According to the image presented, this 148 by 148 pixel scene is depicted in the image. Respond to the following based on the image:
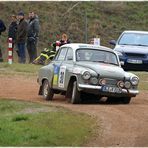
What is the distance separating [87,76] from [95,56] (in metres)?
1.45

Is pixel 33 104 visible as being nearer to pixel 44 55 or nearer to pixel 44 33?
pixel 44 55

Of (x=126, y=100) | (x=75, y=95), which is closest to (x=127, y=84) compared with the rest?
(x=126, y=100)

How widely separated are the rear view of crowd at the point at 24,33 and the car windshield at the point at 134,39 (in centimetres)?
390

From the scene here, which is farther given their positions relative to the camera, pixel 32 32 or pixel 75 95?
pixel 32 32

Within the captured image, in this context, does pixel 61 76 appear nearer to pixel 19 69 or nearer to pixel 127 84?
pixel 127 84

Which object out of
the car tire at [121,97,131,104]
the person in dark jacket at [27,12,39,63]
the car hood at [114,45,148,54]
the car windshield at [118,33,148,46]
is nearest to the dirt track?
the car tire at [121,97,131,104]

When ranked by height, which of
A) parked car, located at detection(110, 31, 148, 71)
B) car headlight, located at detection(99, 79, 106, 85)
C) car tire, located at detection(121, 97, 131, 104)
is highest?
car headlight, located at detection(99, 79, 106, 85)

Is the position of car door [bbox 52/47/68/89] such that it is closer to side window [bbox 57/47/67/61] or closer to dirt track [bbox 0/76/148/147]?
side window [bbox 57/47/67/61]

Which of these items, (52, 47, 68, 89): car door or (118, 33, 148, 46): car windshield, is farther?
(118, 33, 148, 46): car windshield

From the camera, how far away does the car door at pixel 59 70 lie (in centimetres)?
1692

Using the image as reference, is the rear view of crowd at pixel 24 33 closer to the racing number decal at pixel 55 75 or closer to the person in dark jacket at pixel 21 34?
the person in dark jacket at pixel 21 34

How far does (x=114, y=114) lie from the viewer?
13867 mm

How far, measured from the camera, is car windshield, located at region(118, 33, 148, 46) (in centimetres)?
2683

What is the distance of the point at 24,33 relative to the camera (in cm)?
2842
